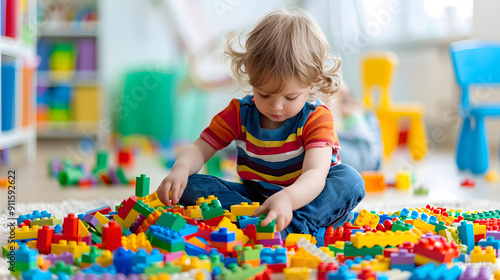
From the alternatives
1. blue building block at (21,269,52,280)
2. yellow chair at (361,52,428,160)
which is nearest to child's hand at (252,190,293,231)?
blue building block at (21,269,52,280)

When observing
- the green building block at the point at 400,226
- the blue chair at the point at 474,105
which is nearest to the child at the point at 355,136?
the blue chair at the point at 474,105

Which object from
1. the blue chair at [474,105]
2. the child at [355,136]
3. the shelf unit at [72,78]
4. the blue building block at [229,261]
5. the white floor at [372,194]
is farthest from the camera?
the shelf unit at [72,78]

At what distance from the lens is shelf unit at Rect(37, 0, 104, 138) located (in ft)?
11.2

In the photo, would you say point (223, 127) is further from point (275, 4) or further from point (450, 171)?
point (275, 4)

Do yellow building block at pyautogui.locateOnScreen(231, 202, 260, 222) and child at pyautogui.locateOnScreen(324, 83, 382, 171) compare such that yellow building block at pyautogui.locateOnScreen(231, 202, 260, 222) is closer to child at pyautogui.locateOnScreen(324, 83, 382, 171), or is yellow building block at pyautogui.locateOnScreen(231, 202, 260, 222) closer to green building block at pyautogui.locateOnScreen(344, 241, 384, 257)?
green building block at pyautogui.locateOnScreen(344, 241, 384, 257)

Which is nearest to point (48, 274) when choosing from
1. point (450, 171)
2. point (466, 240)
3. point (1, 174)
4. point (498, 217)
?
point (466, 240)

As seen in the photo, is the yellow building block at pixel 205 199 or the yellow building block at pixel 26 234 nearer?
the yellow building block at pixel 26 234

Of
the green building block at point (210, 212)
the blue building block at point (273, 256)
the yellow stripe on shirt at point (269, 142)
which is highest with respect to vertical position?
the yellow stripe on shirt at point (269, 142)

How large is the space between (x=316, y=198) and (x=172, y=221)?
272mm

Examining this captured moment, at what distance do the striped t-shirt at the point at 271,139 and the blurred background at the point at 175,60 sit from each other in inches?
75.0

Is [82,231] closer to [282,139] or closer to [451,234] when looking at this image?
[282,139]

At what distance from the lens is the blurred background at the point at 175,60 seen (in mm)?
3254

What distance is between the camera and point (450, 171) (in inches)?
90.1

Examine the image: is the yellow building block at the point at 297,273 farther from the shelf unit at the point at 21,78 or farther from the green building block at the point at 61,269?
the shelf unit at the point at 21,78
